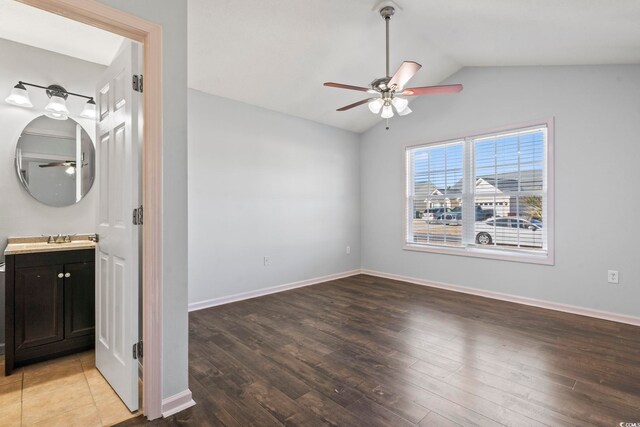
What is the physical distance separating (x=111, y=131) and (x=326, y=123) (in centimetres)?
356

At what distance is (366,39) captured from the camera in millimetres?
3340

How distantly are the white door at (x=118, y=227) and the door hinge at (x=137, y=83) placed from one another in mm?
26

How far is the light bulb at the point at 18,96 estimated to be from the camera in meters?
2.47

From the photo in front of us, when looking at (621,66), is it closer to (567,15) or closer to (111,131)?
(567,15)

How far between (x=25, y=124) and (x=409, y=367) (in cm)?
383

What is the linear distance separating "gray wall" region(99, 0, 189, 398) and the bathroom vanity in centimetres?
125

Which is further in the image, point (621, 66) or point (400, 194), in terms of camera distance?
point (400, 194)

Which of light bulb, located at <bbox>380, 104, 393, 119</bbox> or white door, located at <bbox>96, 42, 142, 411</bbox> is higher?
light bulb, located at <bbox>380, 104, 393, 119</bbox>

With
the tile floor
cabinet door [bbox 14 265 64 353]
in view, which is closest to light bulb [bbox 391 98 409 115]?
the tile floor

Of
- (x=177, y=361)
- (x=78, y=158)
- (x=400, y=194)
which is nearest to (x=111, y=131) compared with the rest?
(x=78, y=158)

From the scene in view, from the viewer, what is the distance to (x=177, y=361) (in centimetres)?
178

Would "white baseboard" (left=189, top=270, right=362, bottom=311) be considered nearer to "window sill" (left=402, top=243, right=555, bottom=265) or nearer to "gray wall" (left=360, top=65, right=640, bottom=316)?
"window sill" (left=402, top=243, right=555, bottom=265)

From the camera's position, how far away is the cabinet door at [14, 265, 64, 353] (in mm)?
2180

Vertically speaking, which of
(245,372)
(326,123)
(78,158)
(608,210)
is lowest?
(245,372)
